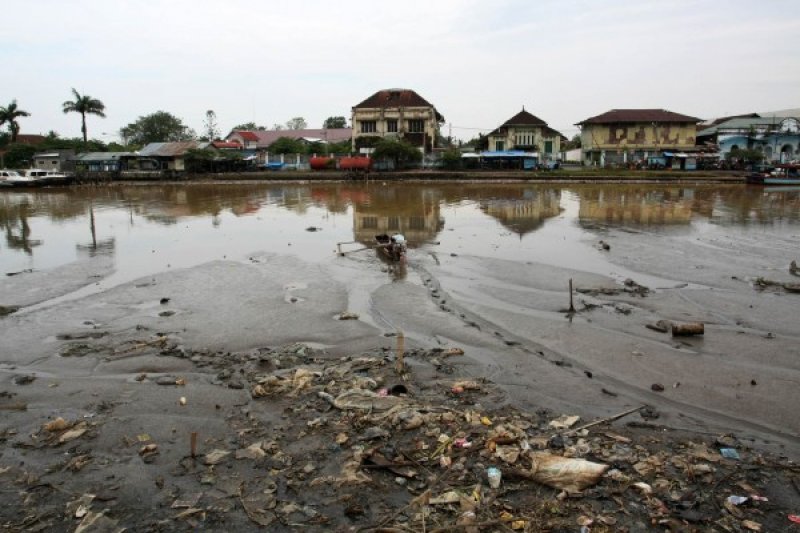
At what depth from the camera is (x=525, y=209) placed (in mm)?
37156

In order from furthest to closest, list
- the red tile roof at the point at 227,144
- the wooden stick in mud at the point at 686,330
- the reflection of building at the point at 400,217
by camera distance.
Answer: the red tile roof at the point at 227,144, the reflection of building at the point at 400,217, the wooden stick in mud at the point at 686,330

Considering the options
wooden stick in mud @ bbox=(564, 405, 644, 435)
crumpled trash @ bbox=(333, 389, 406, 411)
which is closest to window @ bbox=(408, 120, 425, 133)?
crumpled trash @ bbox=(333, 389, 406, 411)

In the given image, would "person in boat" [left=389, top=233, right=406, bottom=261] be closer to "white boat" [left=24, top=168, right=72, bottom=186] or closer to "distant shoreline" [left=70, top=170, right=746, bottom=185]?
"distant shoreline" [left=70, top=170, right=746, bottom=185]

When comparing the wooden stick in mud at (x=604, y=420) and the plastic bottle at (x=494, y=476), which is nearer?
the plastic bottle at (x=494, y=476)

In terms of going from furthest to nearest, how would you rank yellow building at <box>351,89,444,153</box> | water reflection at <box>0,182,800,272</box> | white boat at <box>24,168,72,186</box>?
yellow building at <box>351,89,444,153</box> → white boat at <box>24,168,72,186</box> → water reflection at <box>0,182,800,272</box>

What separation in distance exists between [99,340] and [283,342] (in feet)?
12.6

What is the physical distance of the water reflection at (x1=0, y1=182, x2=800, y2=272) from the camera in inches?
968

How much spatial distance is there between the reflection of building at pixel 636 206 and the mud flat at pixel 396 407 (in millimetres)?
15850

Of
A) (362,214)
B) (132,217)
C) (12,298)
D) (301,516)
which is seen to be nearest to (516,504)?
(301,516)

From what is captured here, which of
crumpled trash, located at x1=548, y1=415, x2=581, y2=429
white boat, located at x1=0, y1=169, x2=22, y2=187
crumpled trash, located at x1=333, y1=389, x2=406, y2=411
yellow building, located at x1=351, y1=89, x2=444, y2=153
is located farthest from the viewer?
yellow building, located at x1=351, y1=89, x2=444, y2=153

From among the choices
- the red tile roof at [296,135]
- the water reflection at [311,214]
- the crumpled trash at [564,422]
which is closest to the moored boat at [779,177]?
the water reflection at [311,214]

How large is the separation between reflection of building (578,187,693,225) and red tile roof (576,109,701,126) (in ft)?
67.3

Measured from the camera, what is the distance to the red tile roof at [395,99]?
72.0 metres

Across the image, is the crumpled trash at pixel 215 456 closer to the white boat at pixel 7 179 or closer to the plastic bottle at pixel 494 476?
the plastic bottle at pixel 494 476
